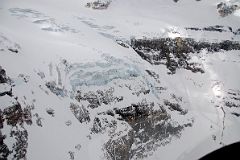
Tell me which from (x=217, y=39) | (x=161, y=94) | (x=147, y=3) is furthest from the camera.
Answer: (x=147, y=3)

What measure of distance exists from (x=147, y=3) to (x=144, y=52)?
2172mm

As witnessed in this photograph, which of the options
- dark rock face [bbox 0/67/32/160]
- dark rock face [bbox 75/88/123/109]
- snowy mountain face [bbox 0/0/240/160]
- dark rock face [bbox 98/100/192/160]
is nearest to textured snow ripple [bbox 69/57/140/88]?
snowy mountain face [bbox 0/0/240/160]

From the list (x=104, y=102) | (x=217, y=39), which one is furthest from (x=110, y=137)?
(x=217, y=39)

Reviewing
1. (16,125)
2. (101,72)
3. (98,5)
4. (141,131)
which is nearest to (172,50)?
(101,72)

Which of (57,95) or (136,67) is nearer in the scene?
(57,95)

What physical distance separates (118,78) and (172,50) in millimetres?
1973

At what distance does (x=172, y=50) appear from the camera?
934 cm

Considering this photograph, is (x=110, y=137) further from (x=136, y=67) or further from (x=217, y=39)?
(x=217, y=39)

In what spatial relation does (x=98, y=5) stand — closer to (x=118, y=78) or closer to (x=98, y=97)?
(x=118, y=78)

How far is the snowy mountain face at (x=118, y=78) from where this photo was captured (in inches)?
258

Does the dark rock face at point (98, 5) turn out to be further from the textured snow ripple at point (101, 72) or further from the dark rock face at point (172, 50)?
the textured snow ripple at point (101, 72)

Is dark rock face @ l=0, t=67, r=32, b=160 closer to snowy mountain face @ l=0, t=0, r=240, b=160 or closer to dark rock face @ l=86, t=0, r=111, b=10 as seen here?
snowy mountain face @ l=0, t=0, r=240, b=160

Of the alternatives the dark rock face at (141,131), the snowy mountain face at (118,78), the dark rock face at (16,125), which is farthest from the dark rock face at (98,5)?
the dark rock face at (16,125)

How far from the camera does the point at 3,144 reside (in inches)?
225
